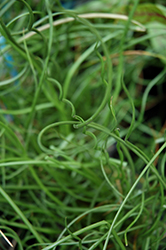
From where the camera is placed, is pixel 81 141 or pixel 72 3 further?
pixel 72 3

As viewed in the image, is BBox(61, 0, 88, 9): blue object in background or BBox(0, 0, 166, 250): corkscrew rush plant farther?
BBox(61, 0, 88, 9): blue object in background

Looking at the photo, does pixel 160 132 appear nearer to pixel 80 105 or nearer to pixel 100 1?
pixel 80 105

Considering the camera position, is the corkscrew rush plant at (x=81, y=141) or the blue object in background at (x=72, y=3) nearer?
the corkscrew rush plant at (x=81, y=141)

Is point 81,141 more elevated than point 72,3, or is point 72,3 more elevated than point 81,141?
point 72,3

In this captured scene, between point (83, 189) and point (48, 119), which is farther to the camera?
point (48, 119)

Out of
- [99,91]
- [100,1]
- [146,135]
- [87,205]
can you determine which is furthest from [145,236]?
[100,1]

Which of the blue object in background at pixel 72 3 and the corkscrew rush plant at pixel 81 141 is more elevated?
the blue object in background at pixel 72 3

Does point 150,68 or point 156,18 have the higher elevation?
point 156,18

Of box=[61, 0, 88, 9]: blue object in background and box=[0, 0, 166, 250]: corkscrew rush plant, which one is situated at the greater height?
box=[61, 0, 88, 9]: blue object in background
